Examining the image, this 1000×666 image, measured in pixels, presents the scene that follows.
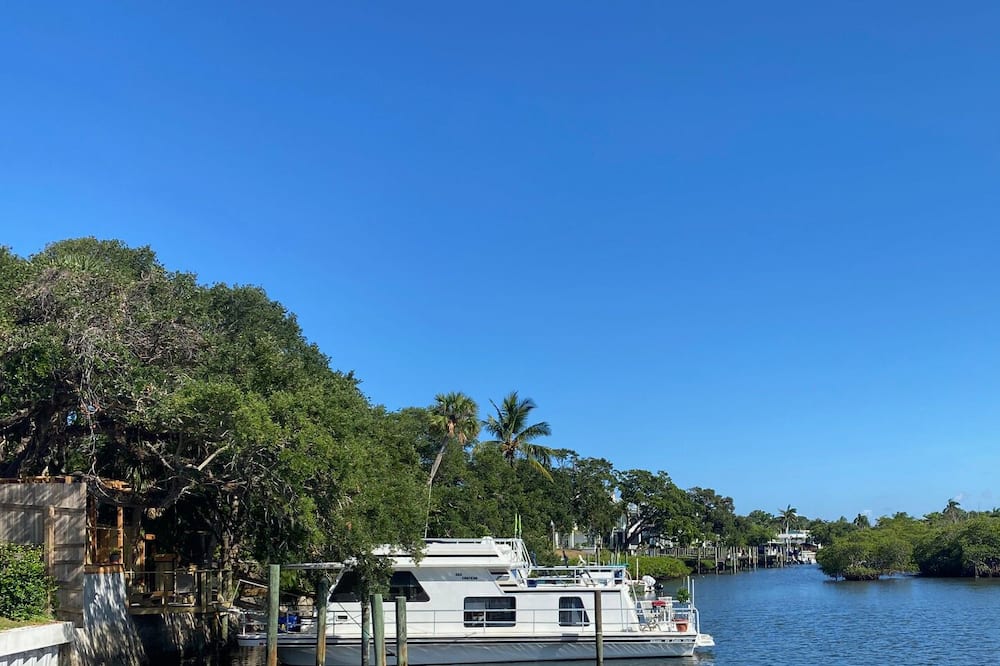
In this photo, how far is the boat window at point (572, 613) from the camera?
99.7 ft

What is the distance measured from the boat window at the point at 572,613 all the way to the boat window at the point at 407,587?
4.43 metres

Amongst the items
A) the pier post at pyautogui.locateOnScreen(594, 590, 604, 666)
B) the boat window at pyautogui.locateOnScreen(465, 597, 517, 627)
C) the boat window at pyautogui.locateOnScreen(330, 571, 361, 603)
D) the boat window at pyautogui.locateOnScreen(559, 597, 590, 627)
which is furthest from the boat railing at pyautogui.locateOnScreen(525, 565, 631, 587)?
the boat window at pyautogui.locateOnScreen(330, 571, 361, 603)

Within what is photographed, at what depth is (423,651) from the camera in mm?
29219

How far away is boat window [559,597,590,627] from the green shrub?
641 inches

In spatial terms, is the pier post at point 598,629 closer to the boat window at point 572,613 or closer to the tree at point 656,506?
the boat window at point 572,613

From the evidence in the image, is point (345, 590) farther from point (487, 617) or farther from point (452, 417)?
point (452, 417)

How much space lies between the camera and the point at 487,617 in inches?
1176

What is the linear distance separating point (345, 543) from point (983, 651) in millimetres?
25728

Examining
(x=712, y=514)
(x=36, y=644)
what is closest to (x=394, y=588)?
(x=36, y=644)

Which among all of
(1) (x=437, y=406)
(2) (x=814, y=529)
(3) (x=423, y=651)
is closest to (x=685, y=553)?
(2) (x=814, y=529)

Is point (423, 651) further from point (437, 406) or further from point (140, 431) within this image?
point (437, 406)

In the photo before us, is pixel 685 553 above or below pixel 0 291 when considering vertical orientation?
below

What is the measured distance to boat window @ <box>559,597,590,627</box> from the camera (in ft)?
99.7

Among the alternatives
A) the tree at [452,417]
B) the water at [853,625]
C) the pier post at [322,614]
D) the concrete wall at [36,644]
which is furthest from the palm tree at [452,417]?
the concrete wall at [36,644]
